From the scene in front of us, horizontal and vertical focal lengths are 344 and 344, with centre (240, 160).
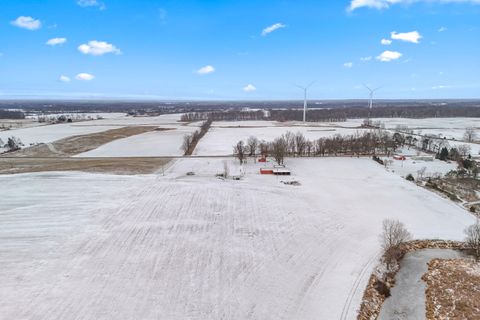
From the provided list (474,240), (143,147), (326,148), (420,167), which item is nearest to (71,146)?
(143,147)

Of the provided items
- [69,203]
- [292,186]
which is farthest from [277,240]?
[69,203]

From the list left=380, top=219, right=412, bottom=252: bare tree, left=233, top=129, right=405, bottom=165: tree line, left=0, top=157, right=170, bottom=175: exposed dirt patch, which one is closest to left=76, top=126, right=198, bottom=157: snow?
left=0, top=157, right=170, bottom=175: exposed dirt patch

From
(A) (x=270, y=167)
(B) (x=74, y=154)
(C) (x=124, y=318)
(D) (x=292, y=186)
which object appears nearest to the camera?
(C) (x=124, y=318)

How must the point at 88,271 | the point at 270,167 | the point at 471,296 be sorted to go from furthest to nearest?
the point at 270,167
the point at 88,271
the point at 471,296

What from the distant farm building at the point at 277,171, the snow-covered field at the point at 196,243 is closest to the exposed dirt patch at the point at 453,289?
the snow-covered field at the point at 196,243

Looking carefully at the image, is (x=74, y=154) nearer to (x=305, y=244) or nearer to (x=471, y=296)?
(x=305, y=244)

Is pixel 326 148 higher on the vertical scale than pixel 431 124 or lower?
lower

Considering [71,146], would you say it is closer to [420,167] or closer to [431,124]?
[420,167]
